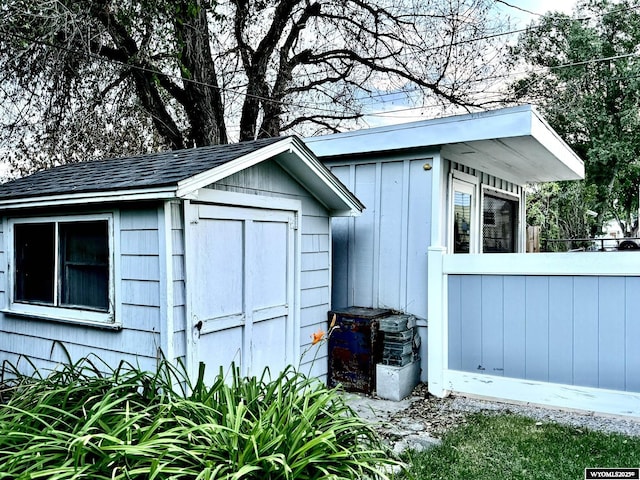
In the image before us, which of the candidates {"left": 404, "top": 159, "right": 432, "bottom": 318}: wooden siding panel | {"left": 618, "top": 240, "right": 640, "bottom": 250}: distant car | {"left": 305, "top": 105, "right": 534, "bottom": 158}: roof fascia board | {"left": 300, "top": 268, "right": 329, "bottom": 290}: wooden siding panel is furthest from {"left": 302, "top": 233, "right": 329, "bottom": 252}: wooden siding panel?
{"left": 618, "top": 240, "right": 640, "bottom": 250}: distant car

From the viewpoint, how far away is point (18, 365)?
13.8 ft

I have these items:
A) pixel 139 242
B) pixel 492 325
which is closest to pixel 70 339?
pixel 139 242

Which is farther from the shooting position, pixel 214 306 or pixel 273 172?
pixel 273 172

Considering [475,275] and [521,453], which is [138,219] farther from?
[521,453]

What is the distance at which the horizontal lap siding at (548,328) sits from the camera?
4027mm

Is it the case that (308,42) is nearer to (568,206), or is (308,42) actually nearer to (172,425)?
(172,425)

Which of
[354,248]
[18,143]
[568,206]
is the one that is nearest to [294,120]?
[18,143]

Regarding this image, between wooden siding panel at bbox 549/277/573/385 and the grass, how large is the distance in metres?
0.57

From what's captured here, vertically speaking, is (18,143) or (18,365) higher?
(18,143)

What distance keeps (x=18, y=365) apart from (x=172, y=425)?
2443 millimetres

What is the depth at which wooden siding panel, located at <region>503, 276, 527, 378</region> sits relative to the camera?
14.6 ft

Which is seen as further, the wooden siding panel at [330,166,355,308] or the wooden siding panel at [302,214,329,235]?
the wooden siding panel at [330,166,355,308]

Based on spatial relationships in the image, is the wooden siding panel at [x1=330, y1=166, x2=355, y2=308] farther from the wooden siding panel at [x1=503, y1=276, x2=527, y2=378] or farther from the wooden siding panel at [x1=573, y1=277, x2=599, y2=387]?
the wooden siding panel at [x1=573, y1=277, x2=599, y2=387]

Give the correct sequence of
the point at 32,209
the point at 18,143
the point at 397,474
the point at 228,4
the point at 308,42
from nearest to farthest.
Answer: the point at 397,474 < the point at 32,209 < the point at 18,143 < the point at 228,4 < the point at 308,42
